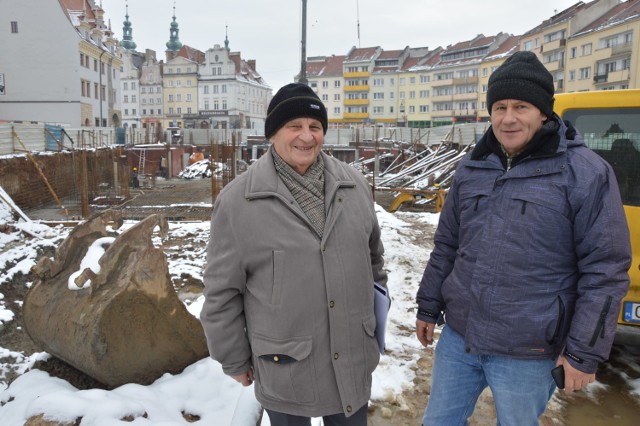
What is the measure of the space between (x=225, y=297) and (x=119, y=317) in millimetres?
1648

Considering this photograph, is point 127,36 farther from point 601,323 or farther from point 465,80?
point 601,323

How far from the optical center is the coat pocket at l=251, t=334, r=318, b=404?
6.24 ft

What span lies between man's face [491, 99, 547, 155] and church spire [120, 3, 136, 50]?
330 ft

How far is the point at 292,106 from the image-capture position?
2016 mm

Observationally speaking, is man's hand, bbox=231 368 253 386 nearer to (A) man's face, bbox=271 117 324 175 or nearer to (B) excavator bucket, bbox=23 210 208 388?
(A) man's face, bbox=271 117 324 175

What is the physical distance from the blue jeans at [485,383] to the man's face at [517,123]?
89 centimetres

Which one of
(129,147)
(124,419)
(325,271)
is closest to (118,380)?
(124,419)

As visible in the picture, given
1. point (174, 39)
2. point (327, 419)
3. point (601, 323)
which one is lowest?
point (327, 419)

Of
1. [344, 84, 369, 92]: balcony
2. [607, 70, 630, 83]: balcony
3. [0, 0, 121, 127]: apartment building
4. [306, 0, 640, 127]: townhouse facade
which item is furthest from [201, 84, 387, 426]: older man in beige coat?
[344, 84, 369, 92]: balcony

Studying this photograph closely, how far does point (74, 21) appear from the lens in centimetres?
4344

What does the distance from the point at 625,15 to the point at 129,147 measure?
41426mm

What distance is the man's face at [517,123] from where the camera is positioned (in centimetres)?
206

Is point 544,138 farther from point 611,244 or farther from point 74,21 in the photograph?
point 74,21

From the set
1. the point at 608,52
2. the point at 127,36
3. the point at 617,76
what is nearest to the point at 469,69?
the point at 608,52
